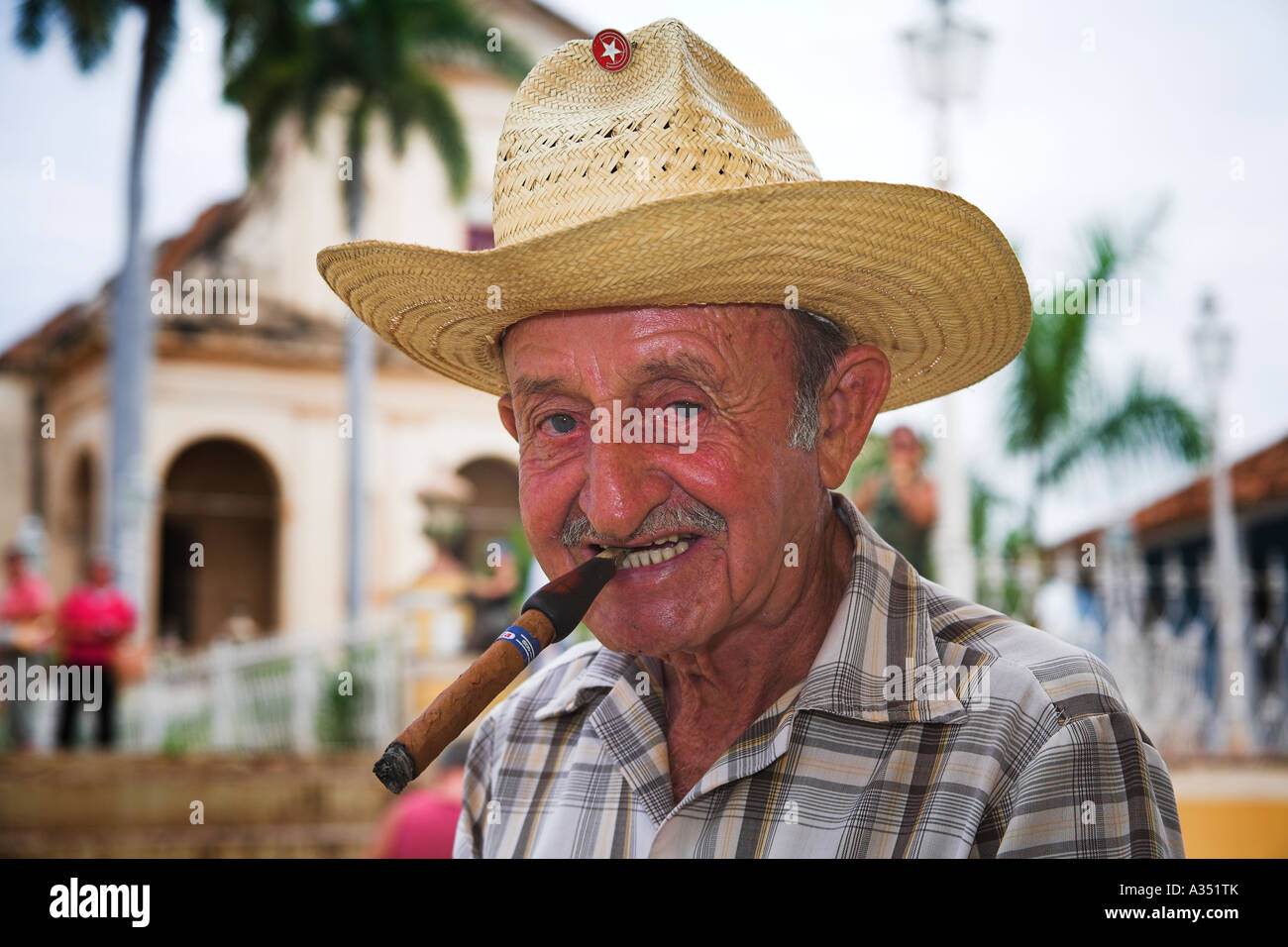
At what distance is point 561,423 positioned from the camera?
1638 millimetres

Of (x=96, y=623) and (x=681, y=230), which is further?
(x=96, y=623)

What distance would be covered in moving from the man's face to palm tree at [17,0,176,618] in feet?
35.8

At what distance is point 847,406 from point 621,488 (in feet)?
1.39

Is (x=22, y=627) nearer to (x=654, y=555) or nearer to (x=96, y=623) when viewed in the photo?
(x=96, y=623)

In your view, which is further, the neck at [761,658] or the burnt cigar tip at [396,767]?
the neck at [761,658]

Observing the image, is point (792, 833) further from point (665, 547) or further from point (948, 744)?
point (665, 547)

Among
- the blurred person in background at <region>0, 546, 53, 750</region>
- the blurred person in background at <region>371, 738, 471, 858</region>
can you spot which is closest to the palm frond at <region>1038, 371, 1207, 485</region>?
the blurred person in background at <region>371, 738, 471, 858</region>

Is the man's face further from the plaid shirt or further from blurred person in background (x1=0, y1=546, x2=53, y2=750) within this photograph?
blurred person in background (x1=0, y1=546, x2=53, y2=750)

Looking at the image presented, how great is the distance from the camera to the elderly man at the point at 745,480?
1.49 m

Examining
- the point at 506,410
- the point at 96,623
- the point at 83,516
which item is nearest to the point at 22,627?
the point at 96,623

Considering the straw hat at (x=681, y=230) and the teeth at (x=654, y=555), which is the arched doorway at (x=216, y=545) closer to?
the straw hat at (x=681, y=230)

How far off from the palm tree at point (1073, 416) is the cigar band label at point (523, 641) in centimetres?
858
